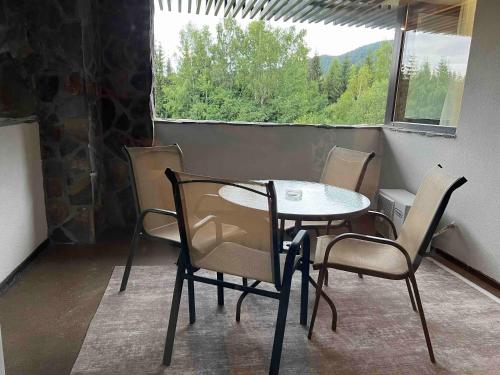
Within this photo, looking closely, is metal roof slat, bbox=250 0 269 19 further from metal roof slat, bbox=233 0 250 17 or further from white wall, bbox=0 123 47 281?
white wall, bbox=0 123 47 281

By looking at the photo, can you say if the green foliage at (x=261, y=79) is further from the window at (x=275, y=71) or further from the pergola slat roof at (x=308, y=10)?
the pergola slat roof at (x=308, y=10)

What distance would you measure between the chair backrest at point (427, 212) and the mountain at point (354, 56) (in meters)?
2.91

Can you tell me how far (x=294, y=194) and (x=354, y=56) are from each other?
3387 mm

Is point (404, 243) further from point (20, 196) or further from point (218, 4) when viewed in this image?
point (218, 4)

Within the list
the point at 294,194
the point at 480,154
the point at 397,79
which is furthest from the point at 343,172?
the point at 397,79

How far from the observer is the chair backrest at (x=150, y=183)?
2160 millimetres

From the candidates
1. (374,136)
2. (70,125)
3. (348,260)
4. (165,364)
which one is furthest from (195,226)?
(374,136)

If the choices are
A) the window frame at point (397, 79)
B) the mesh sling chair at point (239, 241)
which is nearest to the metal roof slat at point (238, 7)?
the window frame at point (397, 79)

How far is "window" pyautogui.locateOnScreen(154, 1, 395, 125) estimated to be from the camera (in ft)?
14.5

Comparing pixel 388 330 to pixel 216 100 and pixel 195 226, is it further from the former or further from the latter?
pixel 216 100

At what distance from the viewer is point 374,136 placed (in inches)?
147

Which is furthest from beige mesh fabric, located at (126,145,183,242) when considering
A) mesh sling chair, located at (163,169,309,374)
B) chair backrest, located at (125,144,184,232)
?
mesh sling chair, located at (163,169,309,374)

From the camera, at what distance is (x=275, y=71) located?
222 inches

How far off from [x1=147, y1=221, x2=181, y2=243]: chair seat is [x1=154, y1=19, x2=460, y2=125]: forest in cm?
251
